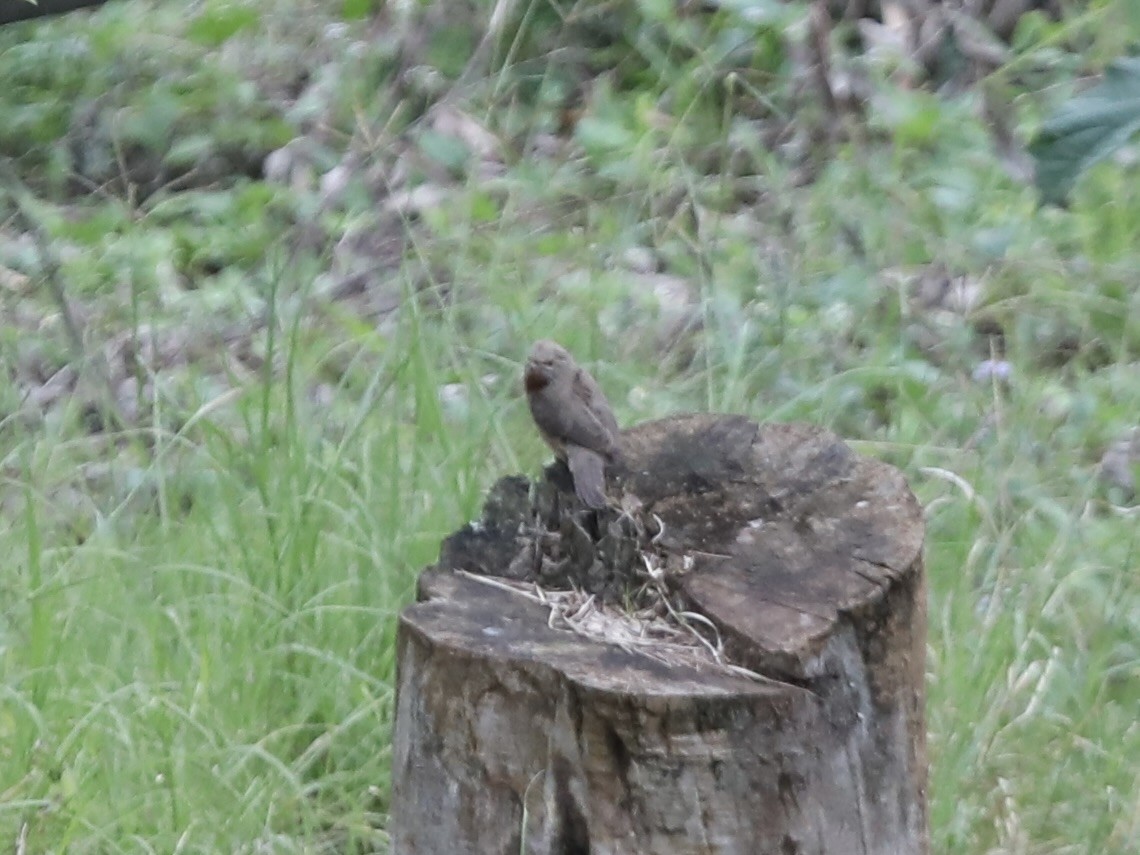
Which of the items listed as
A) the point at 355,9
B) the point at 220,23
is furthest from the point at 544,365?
the point at 220,23

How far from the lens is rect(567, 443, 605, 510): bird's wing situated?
1.97m

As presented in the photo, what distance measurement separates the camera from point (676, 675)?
167 cm

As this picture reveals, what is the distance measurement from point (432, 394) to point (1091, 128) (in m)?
1.77

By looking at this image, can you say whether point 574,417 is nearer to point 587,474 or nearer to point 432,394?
point 587,474

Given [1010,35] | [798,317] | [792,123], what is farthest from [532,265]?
[1010,35]

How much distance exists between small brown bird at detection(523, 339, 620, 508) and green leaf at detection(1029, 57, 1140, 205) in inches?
31.4

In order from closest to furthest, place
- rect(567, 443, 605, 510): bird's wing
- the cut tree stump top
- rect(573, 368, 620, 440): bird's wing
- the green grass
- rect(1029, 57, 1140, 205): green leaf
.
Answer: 1. rect(1029, 57, 1140, 205): green leaf
2. the cut tree stump top
3. rect(567, 443, 605, 510): bird's wing
4. rect(573, 368, 620, 440): bird's wing
5. the green grass

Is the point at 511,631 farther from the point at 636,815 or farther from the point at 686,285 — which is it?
the point at 686,285

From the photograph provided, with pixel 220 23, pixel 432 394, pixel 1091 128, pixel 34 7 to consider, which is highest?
pixel 1091 128

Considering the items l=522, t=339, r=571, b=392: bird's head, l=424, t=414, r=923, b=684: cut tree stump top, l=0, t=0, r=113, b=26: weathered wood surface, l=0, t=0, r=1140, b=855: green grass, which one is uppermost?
l=522, t=339, r=571, b=392: bird's head

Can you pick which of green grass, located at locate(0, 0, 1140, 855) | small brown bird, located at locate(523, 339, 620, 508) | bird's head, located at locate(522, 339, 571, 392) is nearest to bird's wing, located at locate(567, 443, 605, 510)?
small brown bird, located at locate(523, 339, 620, 508)

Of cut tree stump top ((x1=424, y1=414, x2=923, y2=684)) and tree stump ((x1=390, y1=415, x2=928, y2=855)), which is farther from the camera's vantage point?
cut tree stump top ((x1=424, y1=414, x2=923, y2=684))

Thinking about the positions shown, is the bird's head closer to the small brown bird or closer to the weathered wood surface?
the small brown bird

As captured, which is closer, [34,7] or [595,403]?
[595,403]
